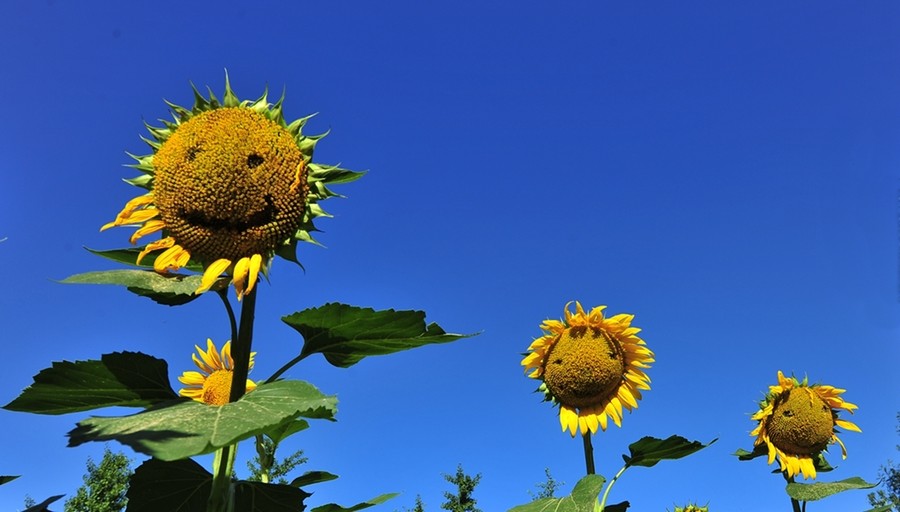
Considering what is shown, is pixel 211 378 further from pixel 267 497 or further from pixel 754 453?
pixel 754 453

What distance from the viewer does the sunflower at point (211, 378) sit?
491 cm

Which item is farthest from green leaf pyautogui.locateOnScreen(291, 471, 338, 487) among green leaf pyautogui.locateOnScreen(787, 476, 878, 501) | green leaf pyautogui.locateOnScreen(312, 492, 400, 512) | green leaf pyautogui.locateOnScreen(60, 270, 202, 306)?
green leaf pyautogui.locateOnScreen(787, 476, 878, 501)

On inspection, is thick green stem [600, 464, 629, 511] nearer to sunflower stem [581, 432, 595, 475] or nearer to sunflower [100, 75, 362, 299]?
sunflower stem [581, 432, 595, 475]

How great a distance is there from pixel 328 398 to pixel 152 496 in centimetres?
100

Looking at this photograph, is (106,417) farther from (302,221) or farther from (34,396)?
(302,221)

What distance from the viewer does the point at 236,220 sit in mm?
2674

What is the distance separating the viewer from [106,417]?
219cm

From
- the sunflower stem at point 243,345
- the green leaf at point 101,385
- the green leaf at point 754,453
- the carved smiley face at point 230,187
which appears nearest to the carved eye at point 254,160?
the carved smiley face at point 230,187

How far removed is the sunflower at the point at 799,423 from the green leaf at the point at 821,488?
71 cm

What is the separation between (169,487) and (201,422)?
917mm

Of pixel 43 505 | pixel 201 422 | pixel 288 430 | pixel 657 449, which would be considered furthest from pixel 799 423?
pixel 43 505

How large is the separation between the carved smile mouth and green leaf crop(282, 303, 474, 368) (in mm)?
373

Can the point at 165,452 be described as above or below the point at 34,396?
below

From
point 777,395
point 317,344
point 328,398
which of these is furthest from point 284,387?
point 777,395
